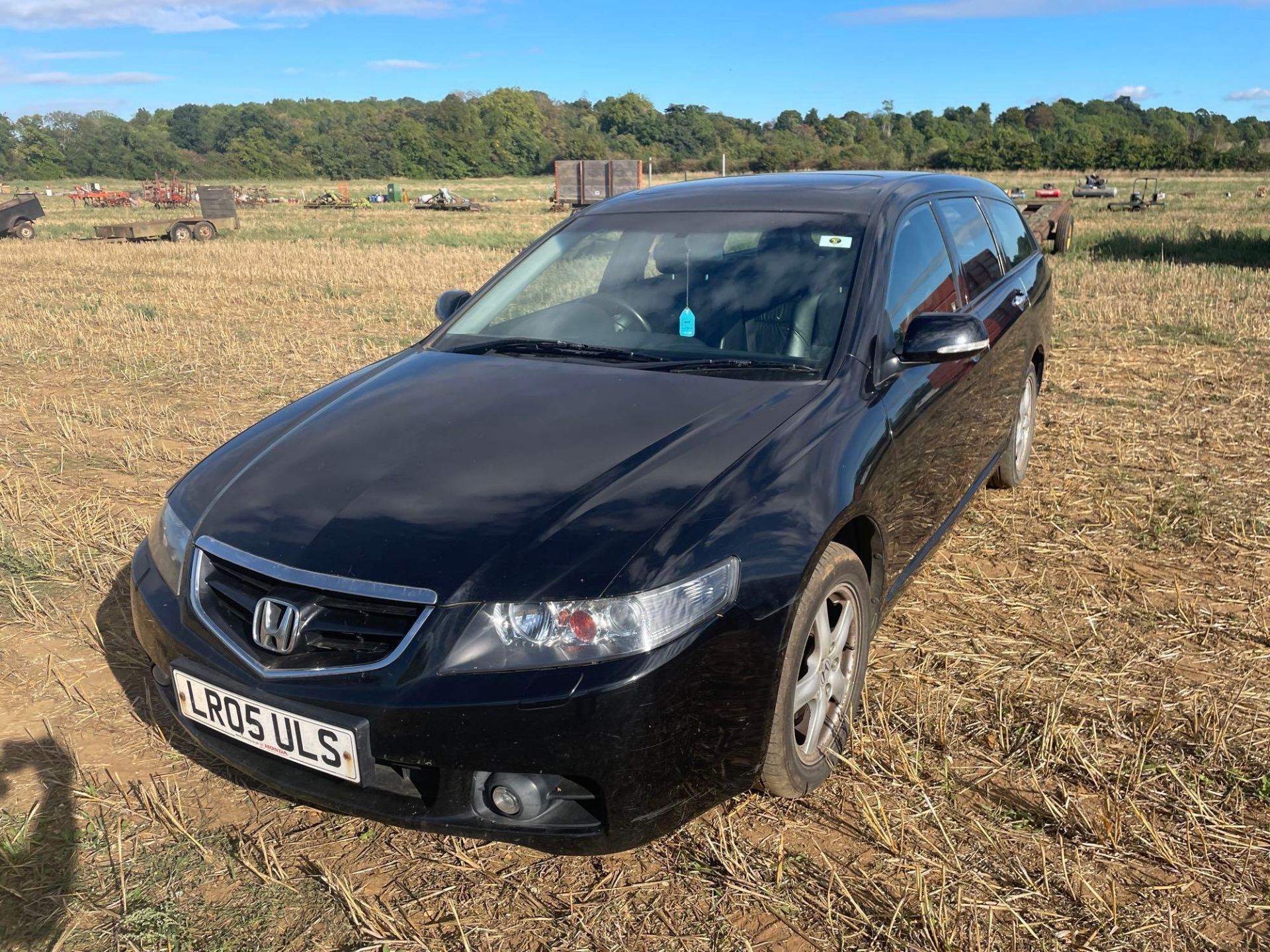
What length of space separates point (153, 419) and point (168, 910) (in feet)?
18.3

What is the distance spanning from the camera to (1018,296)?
15.9ft

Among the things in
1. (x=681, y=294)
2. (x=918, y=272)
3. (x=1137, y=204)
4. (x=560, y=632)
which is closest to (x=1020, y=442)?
(x=918, y=272)

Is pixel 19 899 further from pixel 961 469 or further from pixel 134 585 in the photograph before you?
pixel 961 469

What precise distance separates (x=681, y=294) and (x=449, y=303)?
1.19 metres

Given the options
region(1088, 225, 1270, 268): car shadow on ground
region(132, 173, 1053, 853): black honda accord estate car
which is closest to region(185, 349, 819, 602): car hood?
region(132, 173, 1053, 853): black honda accord estate car

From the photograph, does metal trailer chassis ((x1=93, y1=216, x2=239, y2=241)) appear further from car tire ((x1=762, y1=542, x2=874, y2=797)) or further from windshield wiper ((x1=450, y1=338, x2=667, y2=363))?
car tire ((x1=762, y1=542, x2=874, y2=797))

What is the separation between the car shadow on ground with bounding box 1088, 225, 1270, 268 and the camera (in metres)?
15.4

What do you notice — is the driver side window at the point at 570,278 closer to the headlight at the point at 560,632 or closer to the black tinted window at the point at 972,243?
the black tinted window at the point at 972,243

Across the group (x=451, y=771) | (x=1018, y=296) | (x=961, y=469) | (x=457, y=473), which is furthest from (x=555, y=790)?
(x=1018, y=296)

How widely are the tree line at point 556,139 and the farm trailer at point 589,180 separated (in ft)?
115

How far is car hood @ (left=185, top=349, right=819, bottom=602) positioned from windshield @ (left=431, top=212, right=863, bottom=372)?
0.69ft

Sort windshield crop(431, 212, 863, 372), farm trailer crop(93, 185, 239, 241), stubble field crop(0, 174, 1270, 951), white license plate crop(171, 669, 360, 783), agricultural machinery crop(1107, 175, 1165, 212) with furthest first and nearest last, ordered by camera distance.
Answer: agricultural machinery crop(1107, 175, 1165, 212) → farm trailer crop(93, 185, 239, 241) → windshield crop(431, 212, 863, 372) → stubble field crop(0, 174, 1270, 951) → white license plate crop(171, 669, 360, 783)

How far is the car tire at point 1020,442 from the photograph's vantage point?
5.07 m

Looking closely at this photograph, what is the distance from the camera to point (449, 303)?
4152 millimetres
